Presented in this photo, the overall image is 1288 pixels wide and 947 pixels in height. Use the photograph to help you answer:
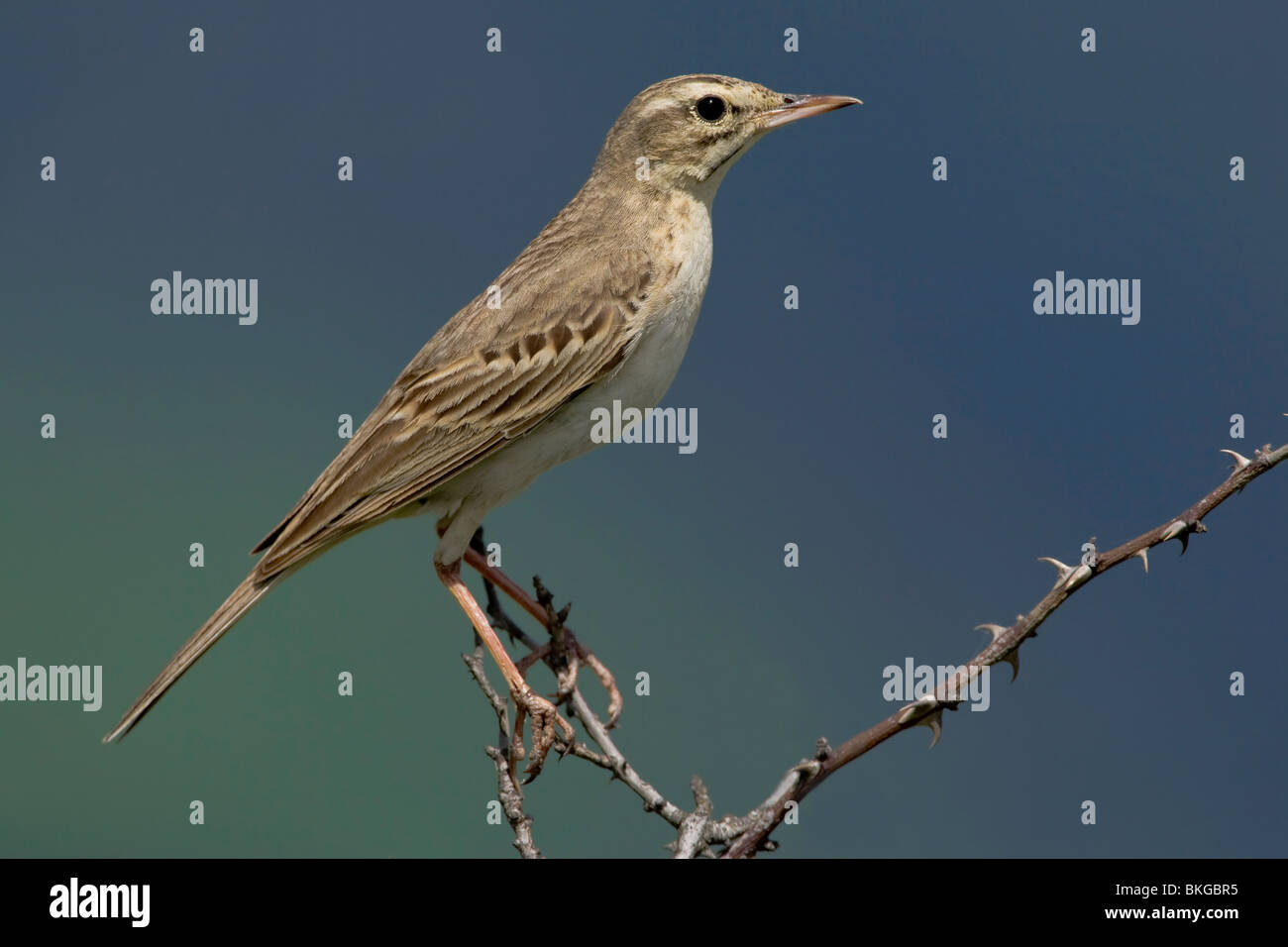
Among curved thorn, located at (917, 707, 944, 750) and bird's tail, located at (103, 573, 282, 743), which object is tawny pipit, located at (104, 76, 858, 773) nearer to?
bird's tail, located at (103, 573, 282, 743)

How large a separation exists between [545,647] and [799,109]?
2.35 metres

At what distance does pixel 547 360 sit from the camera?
475cm

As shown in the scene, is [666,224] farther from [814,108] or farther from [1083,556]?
[1083,556]

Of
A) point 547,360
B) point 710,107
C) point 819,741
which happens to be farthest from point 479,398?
point 819,741

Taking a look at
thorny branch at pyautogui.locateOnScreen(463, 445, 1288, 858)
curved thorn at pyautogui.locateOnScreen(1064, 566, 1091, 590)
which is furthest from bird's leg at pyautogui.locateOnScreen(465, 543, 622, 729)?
curved thorn at pyautogui.locateOnScreen(1064, 566, 1091, 590)

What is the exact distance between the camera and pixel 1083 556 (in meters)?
2.90

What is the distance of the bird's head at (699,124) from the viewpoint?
4.87 m

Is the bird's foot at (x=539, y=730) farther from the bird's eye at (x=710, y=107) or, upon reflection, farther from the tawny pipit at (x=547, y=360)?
the bird's eye at (x=710, y=107)

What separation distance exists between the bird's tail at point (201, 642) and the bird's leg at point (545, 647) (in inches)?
32.3

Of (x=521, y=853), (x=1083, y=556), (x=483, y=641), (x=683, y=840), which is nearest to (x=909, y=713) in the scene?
(x=1083, y=556)

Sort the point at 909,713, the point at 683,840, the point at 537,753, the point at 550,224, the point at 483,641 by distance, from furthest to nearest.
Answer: the point at 550,224, the point at 483,641, the point at 537,753, the point at 683,840, the point at 909,713

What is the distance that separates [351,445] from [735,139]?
1982 millimetres

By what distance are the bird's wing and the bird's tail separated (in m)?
0.08

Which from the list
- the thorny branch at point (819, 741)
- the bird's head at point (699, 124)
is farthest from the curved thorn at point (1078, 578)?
the bird's head at point (699, 124)
